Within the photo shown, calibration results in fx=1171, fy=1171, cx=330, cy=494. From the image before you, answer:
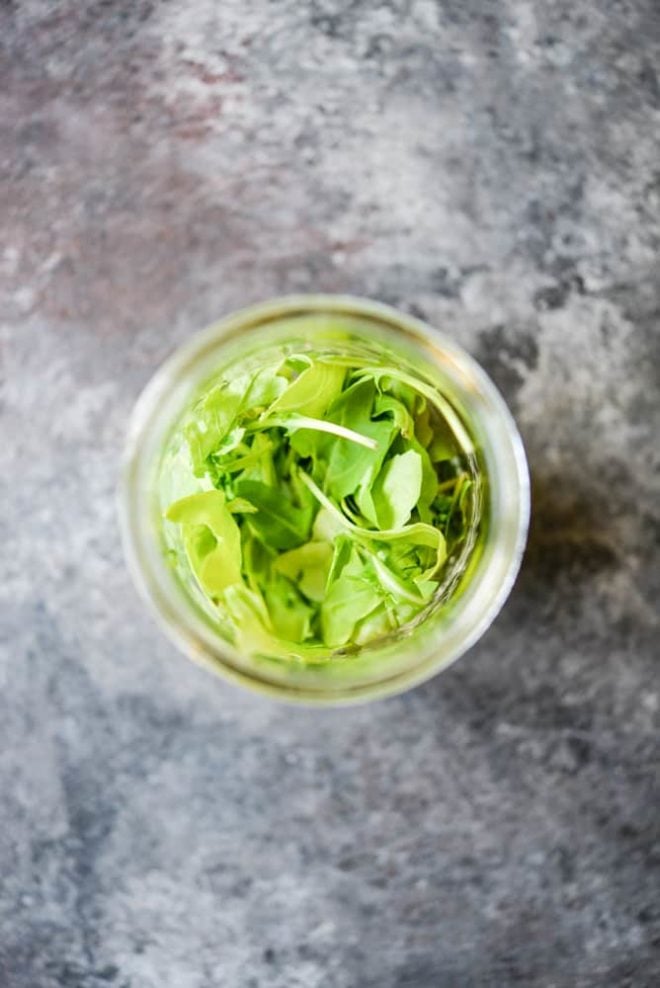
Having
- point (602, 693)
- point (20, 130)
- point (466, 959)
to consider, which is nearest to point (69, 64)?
point (20, 130)

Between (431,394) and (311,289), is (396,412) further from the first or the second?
(311,289)

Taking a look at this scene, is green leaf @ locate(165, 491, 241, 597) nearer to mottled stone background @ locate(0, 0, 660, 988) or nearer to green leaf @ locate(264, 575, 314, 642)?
green leaf @ locate(264, 575, 314, 642)

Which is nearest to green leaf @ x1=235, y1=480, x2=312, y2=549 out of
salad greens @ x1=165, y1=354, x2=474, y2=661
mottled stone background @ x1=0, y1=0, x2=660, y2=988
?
salad greens @ x1=165, y1=354, x2=474, y2=661

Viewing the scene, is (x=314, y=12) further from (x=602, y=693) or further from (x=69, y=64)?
(x=602, y=693)

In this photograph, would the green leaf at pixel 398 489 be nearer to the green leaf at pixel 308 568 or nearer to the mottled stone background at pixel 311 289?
the green leaf at pixel 308 568

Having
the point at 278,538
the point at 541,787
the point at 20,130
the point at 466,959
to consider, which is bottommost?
the point at 466,959

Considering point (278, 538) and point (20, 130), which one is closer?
point (278, 538)

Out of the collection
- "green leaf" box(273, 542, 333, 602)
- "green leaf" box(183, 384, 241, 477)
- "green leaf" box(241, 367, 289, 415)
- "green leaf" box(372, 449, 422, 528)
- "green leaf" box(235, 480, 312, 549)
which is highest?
"green leaf" box(241, 367, 289, 415)
